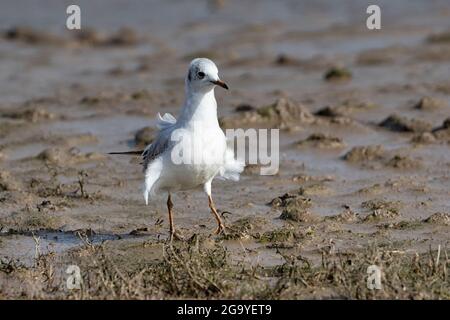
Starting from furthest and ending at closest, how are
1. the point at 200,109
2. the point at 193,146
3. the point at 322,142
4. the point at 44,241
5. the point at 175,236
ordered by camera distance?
the point at 322,142 → the point at 44,241 → the point at 175,236 → the point at 200,109 → the point at 193,146

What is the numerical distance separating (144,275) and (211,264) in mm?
397

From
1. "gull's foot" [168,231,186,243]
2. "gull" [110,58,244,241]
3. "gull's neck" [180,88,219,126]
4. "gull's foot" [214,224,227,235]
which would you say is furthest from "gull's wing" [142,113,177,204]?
"gull's foot" [214,224,227,235]

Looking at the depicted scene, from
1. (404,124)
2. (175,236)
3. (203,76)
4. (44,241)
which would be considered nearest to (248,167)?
(404,124)

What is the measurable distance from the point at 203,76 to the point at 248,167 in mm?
2243

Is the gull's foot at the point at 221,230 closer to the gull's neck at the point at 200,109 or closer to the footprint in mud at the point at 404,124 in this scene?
the gull's neck at the point at 200,109

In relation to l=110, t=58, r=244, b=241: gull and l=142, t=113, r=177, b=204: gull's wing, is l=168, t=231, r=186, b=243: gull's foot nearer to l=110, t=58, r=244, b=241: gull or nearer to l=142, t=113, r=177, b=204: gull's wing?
l=110, t=58, r=244, b=241: gull

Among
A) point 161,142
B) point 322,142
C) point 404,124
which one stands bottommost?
point 161,142

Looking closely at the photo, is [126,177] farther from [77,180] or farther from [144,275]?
[144,275]

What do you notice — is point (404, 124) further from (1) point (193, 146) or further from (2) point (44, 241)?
(2) point (44, 241)

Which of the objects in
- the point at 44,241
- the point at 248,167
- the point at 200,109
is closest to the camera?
the point at 200,109

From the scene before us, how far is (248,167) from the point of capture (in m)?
9.05

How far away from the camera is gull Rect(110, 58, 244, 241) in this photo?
6.77 metres

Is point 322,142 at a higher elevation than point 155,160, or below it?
higher
